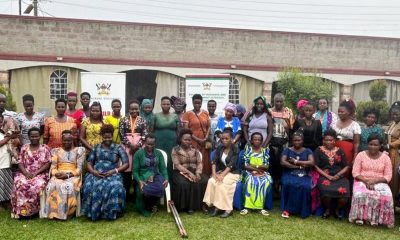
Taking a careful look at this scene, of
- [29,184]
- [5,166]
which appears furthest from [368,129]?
[5,166]

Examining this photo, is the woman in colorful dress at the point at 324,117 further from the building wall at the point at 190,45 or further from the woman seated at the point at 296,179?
the building wall at the point at 190,45

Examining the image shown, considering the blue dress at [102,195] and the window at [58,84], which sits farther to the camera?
the window at [58,84]

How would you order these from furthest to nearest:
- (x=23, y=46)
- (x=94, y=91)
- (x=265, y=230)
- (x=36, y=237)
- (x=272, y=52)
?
1. (x=272, y=52)
2. (x=23, y=46)
3. (x=94, y=91)
4. (x=265, y=230)
5. (x=36, y=237)

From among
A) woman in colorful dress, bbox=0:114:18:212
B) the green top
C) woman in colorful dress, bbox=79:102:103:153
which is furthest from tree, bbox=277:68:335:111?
woman in colorful dress, bbox=0:114:18:212

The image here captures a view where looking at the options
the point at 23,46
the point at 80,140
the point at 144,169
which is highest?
the point at 23,46

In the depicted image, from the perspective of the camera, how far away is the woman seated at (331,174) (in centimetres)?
557

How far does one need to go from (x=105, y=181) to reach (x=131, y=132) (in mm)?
962

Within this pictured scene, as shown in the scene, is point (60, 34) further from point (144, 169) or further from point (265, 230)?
point (265, 230)

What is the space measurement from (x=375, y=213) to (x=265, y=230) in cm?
160

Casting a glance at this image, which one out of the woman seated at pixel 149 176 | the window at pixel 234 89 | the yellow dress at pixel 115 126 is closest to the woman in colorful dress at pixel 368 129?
the woman seated at pixel 149 176

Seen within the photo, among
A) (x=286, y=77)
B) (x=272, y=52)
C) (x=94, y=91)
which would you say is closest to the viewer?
(x=94, y=91)

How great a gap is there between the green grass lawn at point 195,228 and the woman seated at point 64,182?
15 centimetres

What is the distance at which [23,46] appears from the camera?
49.5 ft

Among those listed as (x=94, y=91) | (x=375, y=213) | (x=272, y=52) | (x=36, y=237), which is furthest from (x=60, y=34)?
(x=375, y=213)
